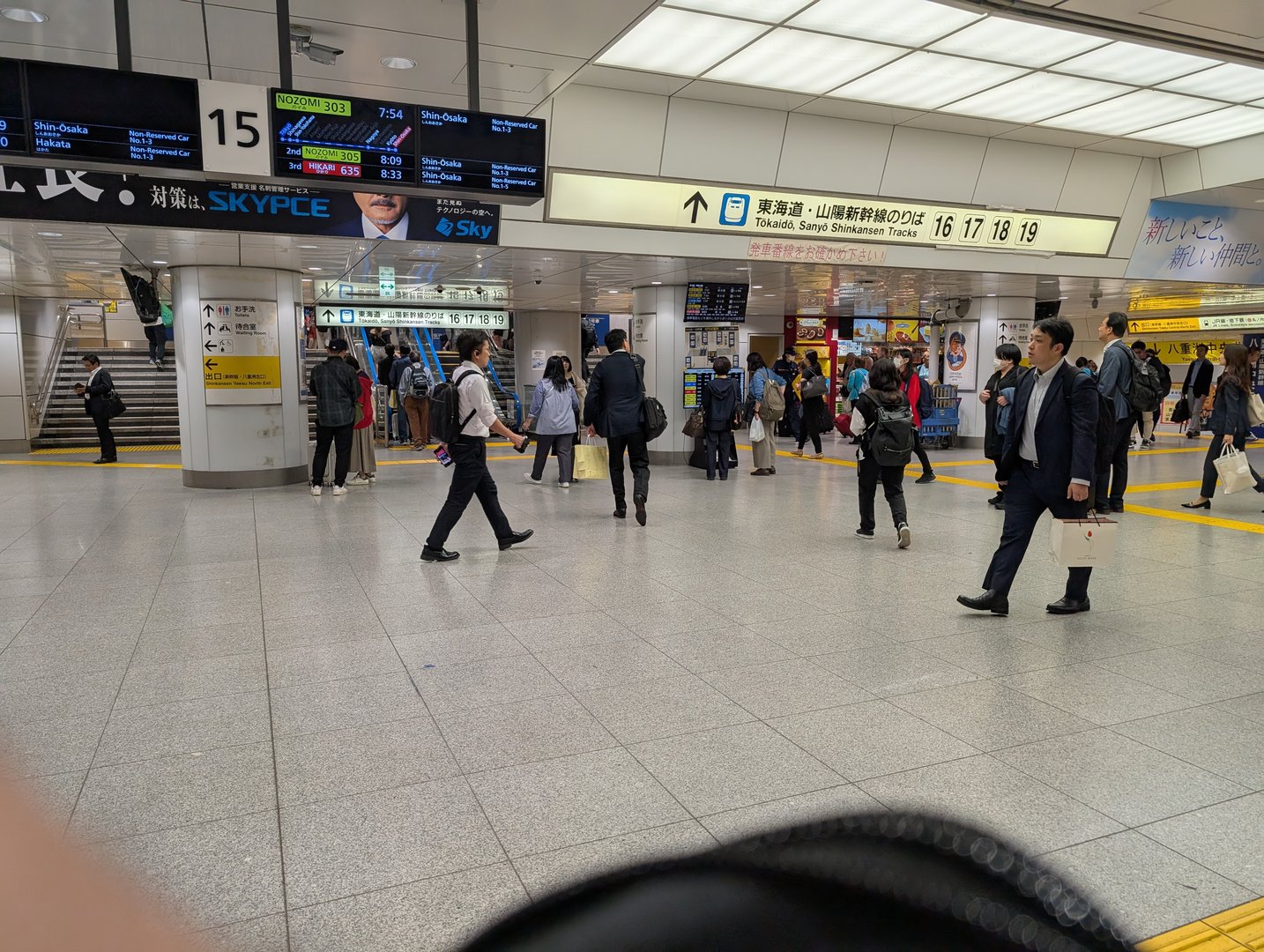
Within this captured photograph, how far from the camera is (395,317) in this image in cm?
1880

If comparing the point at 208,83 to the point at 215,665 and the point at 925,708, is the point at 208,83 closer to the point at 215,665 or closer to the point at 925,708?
the point at 215,665

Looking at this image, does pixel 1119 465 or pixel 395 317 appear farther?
pixel 395 317

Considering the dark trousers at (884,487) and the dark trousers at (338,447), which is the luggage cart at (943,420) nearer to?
the dark trousers at (884,487)

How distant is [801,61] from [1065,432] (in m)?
5.13

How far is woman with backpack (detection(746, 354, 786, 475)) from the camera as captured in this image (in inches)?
473

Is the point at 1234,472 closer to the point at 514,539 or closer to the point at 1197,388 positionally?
the point at 514,539

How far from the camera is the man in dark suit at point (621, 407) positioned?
800cm

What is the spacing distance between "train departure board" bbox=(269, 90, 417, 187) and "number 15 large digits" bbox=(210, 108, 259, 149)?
0.37 ft

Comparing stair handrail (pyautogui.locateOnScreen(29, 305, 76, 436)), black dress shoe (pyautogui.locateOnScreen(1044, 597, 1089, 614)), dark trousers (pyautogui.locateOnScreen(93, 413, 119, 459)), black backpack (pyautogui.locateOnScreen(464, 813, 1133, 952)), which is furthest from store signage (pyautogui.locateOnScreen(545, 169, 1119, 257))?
stair handrail (pyautogui.locateOnScreen(29, 305, 76, 436))

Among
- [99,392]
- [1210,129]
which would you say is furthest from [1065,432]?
[99,392]

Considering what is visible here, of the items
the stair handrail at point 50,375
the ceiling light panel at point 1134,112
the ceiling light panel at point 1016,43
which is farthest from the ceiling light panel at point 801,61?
the stair handrail at point 50,375

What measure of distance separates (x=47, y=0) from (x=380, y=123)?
210 cm

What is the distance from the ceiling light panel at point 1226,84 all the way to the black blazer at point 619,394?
615 centimetres

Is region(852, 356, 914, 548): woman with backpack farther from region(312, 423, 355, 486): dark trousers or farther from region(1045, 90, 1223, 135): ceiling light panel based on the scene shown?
region(312, 423, 355, 486): dark trousers
